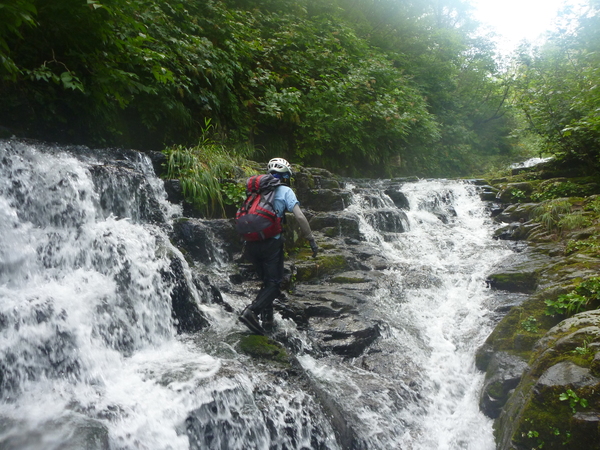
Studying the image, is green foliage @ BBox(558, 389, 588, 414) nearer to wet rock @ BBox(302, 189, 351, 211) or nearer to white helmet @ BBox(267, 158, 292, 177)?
white helmet @ BBox(267, 158, 292, 177)

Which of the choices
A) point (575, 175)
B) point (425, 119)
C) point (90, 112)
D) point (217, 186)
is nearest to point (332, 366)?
point (217, 186)

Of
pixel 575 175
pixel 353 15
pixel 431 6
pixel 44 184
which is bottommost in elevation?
pixel 44 184

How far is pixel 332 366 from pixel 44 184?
466 cm

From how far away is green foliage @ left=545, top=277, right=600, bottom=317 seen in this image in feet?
14.7

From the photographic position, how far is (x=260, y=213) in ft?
15.1

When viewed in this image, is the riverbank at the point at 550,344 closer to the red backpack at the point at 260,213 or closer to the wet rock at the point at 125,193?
the red backpack at the point at 260,213

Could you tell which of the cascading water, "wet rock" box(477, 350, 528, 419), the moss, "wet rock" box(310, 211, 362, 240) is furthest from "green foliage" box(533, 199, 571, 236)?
"wet rock" box(477, 350, 528, 419)

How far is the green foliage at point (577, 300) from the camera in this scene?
448 cm

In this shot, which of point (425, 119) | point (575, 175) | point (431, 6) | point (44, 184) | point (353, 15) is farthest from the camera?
point (431, 6)

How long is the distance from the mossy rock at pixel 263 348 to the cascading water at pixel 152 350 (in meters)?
0.15

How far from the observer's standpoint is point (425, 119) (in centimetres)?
1582

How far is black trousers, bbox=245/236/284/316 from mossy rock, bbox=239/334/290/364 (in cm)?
34

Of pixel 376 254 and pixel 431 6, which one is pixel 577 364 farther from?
pixel 431 6

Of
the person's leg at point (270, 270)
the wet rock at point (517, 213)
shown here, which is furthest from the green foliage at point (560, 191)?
the person's leg at point (270, 270)
